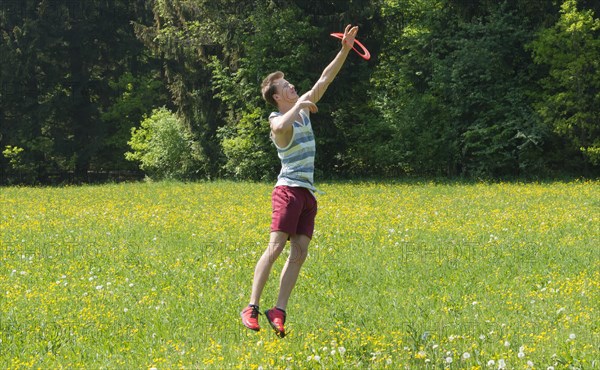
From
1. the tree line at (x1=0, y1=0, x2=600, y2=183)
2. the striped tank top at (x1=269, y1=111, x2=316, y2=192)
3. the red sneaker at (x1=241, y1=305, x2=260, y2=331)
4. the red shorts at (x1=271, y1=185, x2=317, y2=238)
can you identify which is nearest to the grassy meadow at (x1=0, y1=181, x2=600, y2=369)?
the red sneaker at (x1=241, y1=305, x2=260, y2=331)

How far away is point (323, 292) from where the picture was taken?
25.1 ft

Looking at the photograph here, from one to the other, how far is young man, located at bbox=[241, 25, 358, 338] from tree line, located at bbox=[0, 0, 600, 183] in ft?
70.8

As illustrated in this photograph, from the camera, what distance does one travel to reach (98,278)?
8570 mm

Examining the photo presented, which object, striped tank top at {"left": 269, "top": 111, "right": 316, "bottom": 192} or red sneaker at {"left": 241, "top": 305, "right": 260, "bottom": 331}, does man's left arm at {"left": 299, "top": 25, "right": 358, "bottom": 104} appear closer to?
striped tank top at {"left": 269, "top": 111, "right": 316, "bottom": 192}

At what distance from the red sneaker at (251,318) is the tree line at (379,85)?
21.9 meters

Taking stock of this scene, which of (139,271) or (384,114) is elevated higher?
(384,114)

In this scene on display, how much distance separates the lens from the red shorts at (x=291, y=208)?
5.96 metres

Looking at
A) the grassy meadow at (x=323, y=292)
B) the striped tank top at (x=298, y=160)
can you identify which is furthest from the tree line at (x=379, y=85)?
the striped tank top at (x=298, y=160)

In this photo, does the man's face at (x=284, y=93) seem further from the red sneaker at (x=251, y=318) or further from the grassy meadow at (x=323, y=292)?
the grassy meadow at (x=323, y=292)

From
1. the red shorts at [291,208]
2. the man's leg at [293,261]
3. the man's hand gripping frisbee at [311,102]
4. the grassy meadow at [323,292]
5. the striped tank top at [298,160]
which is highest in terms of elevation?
the man's hand gripping frisbee at [311,102]

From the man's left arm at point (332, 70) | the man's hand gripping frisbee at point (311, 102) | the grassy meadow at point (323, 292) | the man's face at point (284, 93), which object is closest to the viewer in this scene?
the grassy meadow at point (323, 292)

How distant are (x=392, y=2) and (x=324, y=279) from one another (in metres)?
25.8

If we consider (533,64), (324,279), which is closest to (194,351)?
(324,279)

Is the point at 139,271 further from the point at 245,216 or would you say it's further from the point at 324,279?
the point at 245,216
